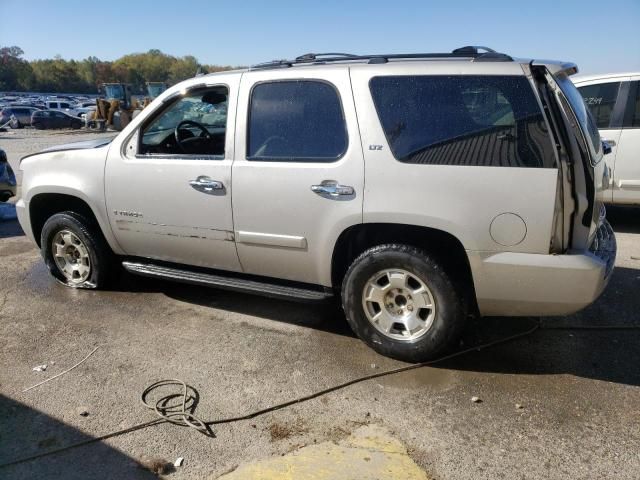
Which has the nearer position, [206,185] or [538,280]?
[538,280]

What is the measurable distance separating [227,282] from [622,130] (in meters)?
5.29

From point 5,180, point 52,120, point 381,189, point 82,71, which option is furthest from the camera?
point 82,71

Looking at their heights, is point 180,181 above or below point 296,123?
below

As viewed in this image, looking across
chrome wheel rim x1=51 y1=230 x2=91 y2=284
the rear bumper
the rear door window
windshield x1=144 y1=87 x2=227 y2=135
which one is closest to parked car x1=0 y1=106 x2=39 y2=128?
chrome wheel rim x1=51 y1=230 x2=91 y2=284

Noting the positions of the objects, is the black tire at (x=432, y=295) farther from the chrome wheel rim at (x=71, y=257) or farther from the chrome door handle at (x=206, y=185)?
the chrome wheel rim at (x=71, y=257)

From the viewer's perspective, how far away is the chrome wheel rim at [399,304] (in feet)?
11.5

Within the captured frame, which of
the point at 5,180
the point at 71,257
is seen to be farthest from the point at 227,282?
the point at 5,180

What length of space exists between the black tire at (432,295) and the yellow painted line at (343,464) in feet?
2.70

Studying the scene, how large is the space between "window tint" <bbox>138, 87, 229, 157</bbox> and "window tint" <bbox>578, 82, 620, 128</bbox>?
4.83m

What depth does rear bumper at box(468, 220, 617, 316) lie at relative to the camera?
3.13 m

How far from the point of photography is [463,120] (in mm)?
3281

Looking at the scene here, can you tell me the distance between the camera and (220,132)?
14.8 ft

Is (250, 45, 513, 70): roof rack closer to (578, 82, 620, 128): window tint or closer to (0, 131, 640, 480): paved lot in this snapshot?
(0, 131, 640, 480): paved lot

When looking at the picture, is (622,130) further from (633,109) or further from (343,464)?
(343,464)
